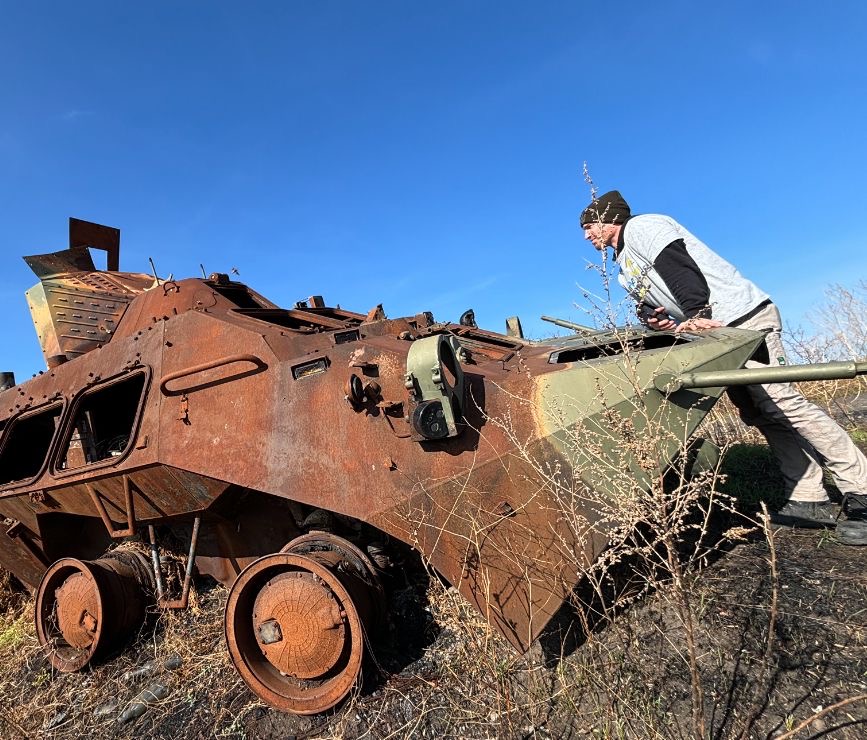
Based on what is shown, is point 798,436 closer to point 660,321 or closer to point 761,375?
point 660,321

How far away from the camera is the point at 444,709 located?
279 cm

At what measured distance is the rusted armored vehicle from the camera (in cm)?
277

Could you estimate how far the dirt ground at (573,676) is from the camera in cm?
230

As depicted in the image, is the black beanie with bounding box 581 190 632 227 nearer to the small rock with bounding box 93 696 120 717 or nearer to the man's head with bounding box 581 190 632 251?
the man's head with bounding box 581 190 632 251

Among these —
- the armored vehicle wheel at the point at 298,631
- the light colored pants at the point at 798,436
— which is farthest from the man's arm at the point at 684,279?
the armored vehicle wheel at the point at 298,631

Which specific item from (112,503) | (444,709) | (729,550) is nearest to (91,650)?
(112,503)

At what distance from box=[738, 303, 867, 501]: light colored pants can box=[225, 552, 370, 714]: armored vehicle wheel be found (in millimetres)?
2780

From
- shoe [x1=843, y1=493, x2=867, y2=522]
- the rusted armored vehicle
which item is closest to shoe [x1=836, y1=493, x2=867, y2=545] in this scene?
shoe [x1=843, y1=493, x2=867, y2=522]

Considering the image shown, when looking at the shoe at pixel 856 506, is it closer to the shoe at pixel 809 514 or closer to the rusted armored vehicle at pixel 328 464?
the shoe at pixel 809 514

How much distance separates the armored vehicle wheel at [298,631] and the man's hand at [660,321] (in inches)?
98.2

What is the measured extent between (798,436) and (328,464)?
316 cm

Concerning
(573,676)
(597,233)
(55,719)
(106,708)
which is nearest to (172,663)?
(106,708)

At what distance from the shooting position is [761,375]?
2.56m

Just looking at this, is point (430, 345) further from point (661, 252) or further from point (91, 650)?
point (91, 650)
